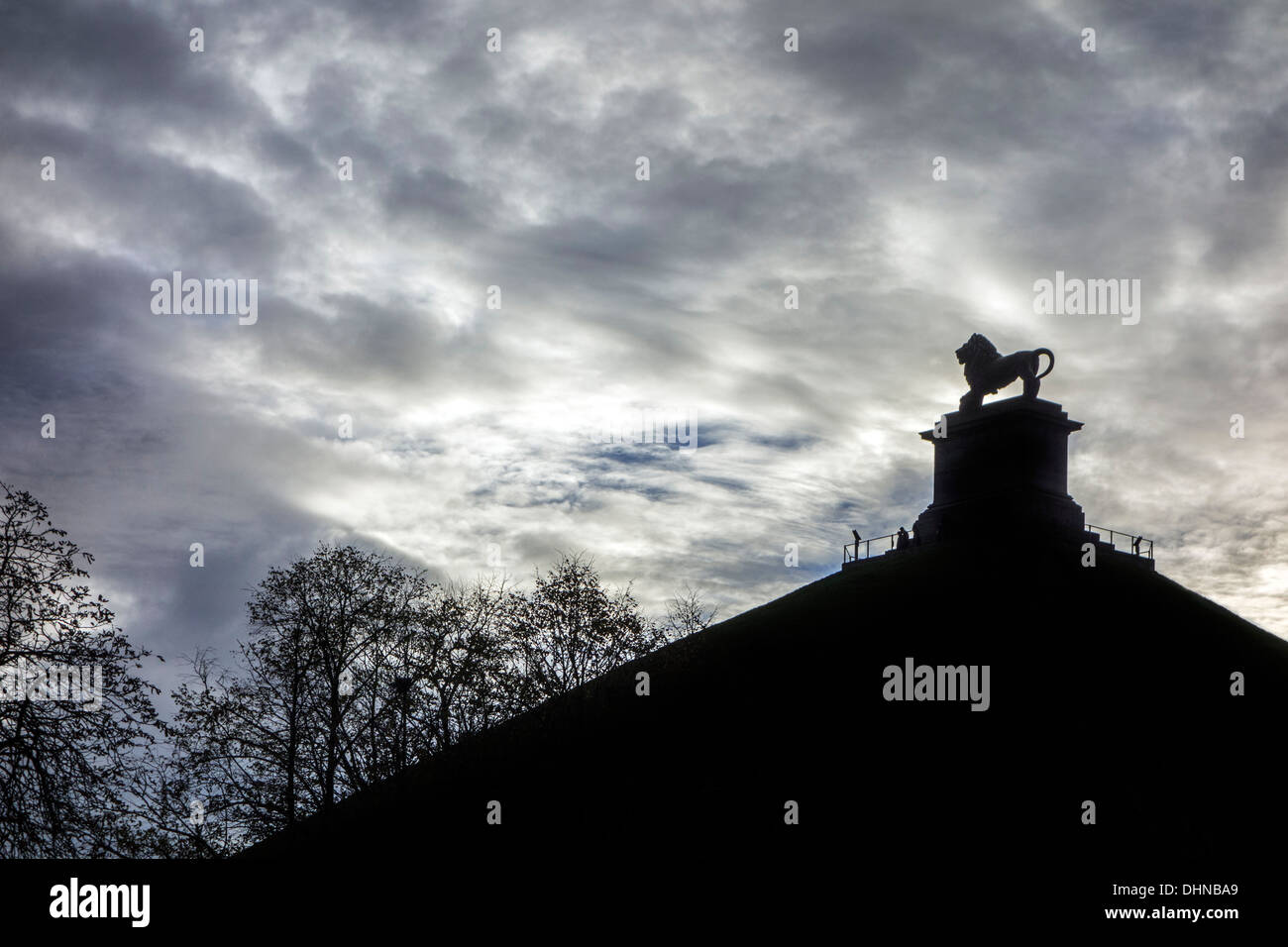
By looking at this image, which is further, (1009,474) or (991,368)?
(991,368)

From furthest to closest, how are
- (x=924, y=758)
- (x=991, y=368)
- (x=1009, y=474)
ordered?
1. (x=991, y=368)
2. (x=1009, y=474)
3. (x=924, y=758)

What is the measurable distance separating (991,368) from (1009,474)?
5198 mm

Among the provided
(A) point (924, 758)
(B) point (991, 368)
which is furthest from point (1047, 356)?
(A) point (924, 758)

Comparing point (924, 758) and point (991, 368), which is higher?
point (991, 368)

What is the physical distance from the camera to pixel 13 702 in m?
17.4

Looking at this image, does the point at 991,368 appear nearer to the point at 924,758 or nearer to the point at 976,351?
the point at 976,351

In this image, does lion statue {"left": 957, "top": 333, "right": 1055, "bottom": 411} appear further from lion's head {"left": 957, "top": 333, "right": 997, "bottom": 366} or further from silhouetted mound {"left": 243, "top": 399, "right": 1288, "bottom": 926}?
silhouetted mound {"left": 243, "top": 399, "right": 1288, "bottom": 926}

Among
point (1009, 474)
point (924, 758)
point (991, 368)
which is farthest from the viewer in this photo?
point (991, 368)

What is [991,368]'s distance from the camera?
50.7 m

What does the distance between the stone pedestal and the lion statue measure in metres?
0.96

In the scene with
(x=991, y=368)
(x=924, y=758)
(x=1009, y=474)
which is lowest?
(x=924, y=758)
